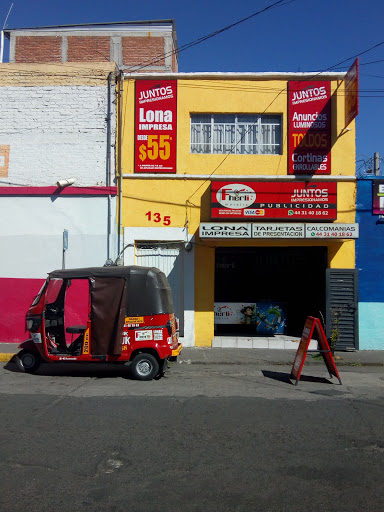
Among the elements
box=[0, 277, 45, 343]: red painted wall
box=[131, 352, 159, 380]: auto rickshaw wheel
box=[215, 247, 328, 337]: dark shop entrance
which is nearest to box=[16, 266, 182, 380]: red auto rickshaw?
box=[131, 352, 159, 380]: auto rickshaw wheel

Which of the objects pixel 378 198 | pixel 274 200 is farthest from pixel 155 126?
pixel 378 198

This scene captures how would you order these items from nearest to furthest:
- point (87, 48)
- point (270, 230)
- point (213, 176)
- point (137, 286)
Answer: point (137, 286), point (270, 230), point (213, 176), point (87, 48)

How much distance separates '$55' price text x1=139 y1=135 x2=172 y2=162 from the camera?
47.2ft

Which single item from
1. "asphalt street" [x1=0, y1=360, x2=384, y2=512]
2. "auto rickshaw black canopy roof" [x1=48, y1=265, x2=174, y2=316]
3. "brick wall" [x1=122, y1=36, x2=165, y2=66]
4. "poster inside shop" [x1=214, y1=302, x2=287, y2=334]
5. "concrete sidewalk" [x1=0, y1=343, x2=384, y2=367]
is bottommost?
"concrete sidewalk" [x1=0, y1=343, x2=384, y2=367]

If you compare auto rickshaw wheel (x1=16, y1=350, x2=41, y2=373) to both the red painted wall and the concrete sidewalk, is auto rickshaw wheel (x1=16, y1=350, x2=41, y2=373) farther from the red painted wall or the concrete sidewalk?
the red painted wall

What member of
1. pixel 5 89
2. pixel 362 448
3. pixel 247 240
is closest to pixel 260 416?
pixel 362 448

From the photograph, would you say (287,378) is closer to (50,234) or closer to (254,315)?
(254,315)

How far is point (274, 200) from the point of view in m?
13.9

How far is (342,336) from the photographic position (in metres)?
13.8

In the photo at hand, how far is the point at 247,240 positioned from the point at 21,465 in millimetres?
9633

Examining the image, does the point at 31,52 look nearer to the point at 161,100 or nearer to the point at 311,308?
the point at 161,100

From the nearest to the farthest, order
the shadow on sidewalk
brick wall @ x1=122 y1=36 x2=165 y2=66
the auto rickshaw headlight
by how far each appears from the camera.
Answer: the shadow on sidewalk < the auto rickshaw headlight < brick wall @ x1=122 y1=36 x2=165 y2=66

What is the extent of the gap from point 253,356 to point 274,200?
413 centimetres

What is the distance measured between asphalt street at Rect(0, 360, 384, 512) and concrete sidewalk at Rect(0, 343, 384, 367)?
2.45 meters
